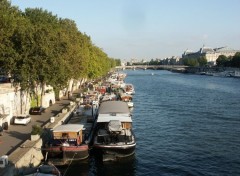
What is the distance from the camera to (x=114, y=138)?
111ft

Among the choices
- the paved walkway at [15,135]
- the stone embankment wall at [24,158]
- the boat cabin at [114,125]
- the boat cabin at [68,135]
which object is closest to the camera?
the stone embankment wall at [24,158]

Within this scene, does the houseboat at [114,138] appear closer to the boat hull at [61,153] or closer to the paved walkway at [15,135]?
the boat hull at [61,153]

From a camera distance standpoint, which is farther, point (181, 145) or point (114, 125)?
point (181, 145)

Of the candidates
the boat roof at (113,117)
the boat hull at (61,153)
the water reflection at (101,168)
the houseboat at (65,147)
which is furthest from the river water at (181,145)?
the boat roof at (113,117)

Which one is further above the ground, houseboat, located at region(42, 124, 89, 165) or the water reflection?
houseboat, located at region(42, 124, 89, 165)

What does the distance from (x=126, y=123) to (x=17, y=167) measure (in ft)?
47.5

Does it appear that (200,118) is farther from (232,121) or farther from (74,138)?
(74,138)

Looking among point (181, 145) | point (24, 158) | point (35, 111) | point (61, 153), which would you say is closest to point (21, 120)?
point (35, 111)

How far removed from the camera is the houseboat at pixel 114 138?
107ft

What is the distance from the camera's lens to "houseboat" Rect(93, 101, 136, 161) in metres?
32.7

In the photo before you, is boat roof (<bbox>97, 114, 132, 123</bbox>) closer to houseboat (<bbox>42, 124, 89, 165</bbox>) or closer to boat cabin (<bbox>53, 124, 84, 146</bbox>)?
houseboat (<bbox>42, 124, 89, 165</bbox>)

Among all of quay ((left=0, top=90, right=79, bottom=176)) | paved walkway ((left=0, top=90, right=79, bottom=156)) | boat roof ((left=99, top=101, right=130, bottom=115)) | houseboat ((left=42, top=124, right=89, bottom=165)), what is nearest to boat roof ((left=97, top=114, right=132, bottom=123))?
boat roof ((left=99, top=101, right=130, bottom=115))

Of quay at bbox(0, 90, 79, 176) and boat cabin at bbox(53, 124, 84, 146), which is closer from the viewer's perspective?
quay at bbox(0, 90, 79, 176)

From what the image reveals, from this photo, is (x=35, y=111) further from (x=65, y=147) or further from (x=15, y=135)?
(x=65, y=147)
